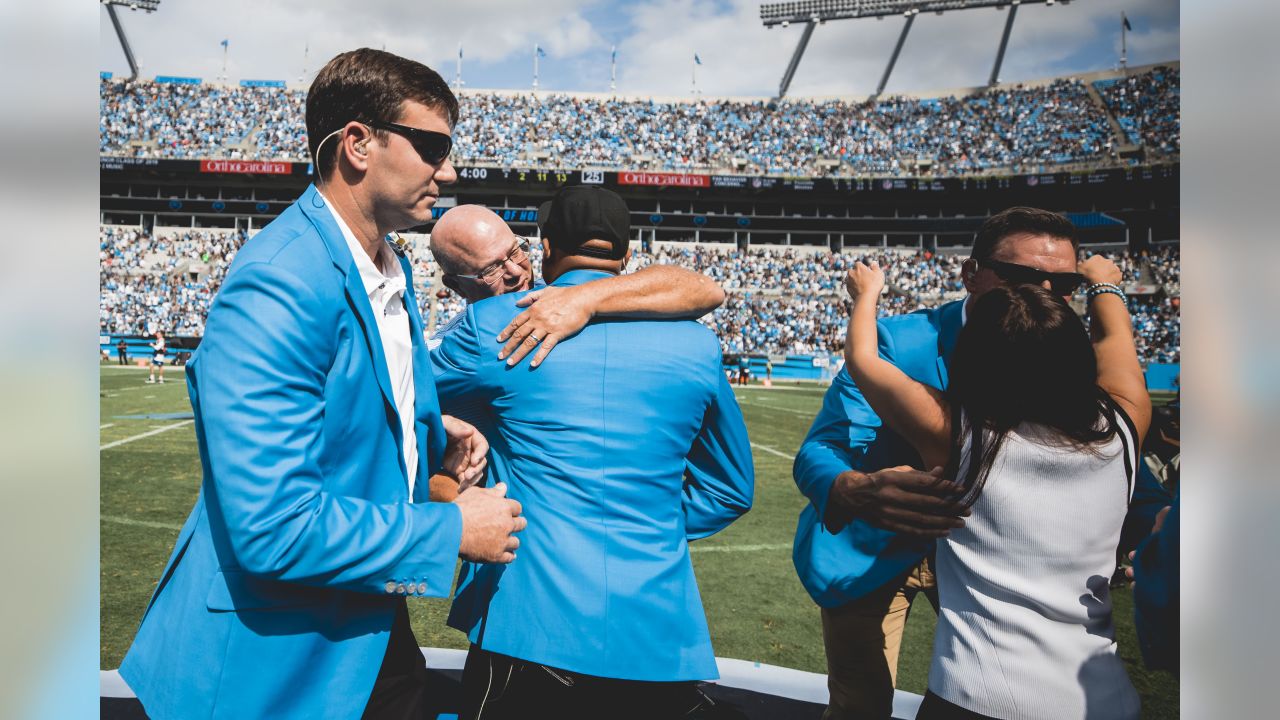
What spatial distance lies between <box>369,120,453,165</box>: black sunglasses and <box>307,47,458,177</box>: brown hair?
0.02 m

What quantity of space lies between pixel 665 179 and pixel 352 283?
47768 millimetres

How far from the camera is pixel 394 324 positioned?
1896mm

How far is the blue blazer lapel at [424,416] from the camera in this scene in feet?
6.14

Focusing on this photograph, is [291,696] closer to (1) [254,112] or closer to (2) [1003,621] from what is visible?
(2) [1003,621]

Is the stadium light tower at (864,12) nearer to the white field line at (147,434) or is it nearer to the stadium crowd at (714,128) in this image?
the stadium crowd at (714,128)

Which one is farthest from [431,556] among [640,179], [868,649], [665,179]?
[665,179]

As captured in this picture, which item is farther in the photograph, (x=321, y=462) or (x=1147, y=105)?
(x=1147, y=105)

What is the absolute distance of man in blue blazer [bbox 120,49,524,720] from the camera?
1.39 metres

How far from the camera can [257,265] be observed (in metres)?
1.45

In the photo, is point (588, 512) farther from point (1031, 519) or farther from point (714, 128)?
point (714, 128)

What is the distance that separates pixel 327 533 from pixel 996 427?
1.49 m
